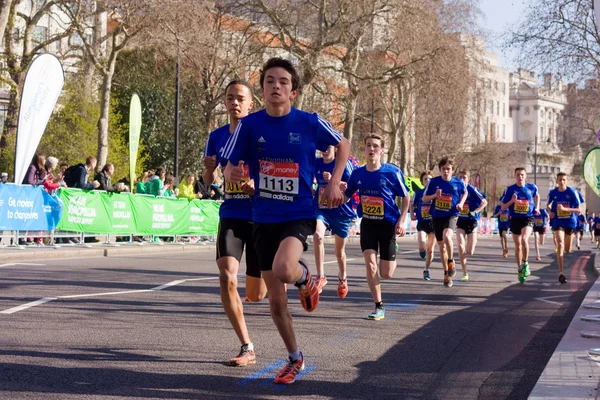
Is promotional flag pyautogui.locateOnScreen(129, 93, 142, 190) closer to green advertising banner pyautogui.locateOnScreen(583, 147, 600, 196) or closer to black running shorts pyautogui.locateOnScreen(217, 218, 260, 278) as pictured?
green advertising banner pyautogui.locateOnScreen(583, 147, 600, 196)

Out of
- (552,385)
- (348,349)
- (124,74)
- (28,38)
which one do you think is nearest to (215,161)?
(348,349)

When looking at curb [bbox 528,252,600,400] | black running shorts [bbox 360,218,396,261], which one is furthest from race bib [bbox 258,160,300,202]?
black running shorts [bbox 360,218,396,261]

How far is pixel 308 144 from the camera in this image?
6.95 m

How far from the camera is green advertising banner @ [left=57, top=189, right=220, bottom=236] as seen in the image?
21.8 metres

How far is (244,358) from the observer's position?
23.9 ft

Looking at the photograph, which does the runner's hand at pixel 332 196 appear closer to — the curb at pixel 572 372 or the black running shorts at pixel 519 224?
the curb at pixel 572 372

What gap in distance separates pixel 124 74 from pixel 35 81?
3425 centimetres

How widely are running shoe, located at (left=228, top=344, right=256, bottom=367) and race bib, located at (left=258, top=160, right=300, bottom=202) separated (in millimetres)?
1199

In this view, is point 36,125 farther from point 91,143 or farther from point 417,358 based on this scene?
point 91,143

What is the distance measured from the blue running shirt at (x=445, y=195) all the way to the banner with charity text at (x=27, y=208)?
7893mm

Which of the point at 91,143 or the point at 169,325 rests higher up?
the point at 91,143

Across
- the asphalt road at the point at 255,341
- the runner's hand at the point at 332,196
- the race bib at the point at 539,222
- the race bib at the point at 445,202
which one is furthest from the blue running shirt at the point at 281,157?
the race bib at the point at 539,222

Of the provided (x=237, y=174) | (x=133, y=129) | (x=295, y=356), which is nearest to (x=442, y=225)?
(x=295, y=356)

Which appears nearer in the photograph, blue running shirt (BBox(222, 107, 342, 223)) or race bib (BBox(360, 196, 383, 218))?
blue running shirt (BBox(222, 107, 342, 223))
